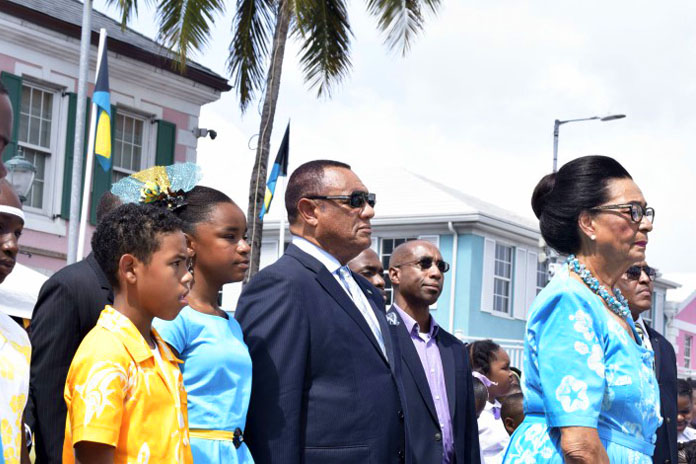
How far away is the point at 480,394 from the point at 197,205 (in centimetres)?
350

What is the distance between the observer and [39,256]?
16172mm

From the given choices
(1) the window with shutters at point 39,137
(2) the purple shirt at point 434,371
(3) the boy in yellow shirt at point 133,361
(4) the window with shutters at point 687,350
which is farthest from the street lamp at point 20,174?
(4) the window with shutters at point 687,350

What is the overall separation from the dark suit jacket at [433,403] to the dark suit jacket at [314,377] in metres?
0.43

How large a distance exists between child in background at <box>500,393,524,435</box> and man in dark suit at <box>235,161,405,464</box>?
2942 mm

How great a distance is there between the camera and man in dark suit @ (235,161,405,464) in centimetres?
436

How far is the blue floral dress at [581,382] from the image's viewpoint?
156 inches

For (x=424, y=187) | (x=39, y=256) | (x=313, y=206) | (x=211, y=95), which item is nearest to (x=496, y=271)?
(x=424, y=187)

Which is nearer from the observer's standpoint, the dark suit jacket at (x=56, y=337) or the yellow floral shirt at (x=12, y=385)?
the yellow floral shirt at (x=12, y=385)

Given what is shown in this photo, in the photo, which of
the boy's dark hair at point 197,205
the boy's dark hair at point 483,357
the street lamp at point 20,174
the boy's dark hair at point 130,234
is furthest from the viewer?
the street lamp at point 20,174

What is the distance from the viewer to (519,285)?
27.5 m

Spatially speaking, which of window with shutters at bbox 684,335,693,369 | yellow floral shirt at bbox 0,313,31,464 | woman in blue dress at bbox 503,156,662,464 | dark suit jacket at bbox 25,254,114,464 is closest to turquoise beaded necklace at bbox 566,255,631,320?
woman in blue dress at bbox 503,156,662,464

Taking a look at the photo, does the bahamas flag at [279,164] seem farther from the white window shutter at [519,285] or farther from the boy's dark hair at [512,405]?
the boy's dark hair at [512,405]

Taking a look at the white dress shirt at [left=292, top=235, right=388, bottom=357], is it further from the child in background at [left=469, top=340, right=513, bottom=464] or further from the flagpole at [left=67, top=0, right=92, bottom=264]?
the flagpole at [left=67, top=0, right=92, bottom=264]

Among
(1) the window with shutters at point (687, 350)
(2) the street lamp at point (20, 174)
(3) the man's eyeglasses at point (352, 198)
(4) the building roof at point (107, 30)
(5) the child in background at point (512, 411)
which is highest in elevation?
(4) the building roof at point (107, 30)
